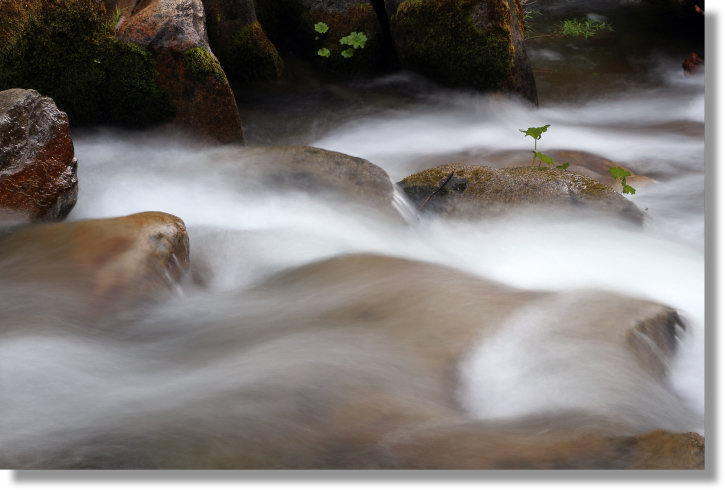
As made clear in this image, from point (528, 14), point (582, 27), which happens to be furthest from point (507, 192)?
point (528, 14)

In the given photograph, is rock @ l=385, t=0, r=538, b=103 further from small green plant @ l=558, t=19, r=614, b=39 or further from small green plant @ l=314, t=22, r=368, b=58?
small green plant @ l=558, t=19, r=614, b=39

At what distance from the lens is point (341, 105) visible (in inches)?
273

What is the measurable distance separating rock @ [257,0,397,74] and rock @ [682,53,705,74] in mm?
3860

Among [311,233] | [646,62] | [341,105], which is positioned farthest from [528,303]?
[646,62]

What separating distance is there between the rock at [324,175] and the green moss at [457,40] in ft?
8.62

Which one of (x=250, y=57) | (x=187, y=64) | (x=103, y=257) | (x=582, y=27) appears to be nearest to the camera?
(x=103, y=257)

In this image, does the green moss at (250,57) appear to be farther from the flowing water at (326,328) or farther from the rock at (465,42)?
the flowing water at (326,328)

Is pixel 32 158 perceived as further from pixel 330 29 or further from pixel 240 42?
pixel 330 29

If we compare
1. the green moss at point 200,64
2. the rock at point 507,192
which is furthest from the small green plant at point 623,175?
the green moss at point 200,64

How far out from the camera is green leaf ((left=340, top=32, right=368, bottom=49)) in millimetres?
7211

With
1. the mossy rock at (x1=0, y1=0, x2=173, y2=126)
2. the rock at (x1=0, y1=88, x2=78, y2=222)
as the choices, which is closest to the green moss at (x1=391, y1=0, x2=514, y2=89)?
the mossy rock at (x1=0, y1=0, x2=173, y2=126)

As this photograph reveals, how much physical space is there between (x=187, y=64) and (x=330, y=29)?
2.28m

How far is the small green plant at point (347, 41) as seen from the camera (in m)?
7.17

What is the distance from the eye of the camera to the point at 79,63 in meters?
5.14
